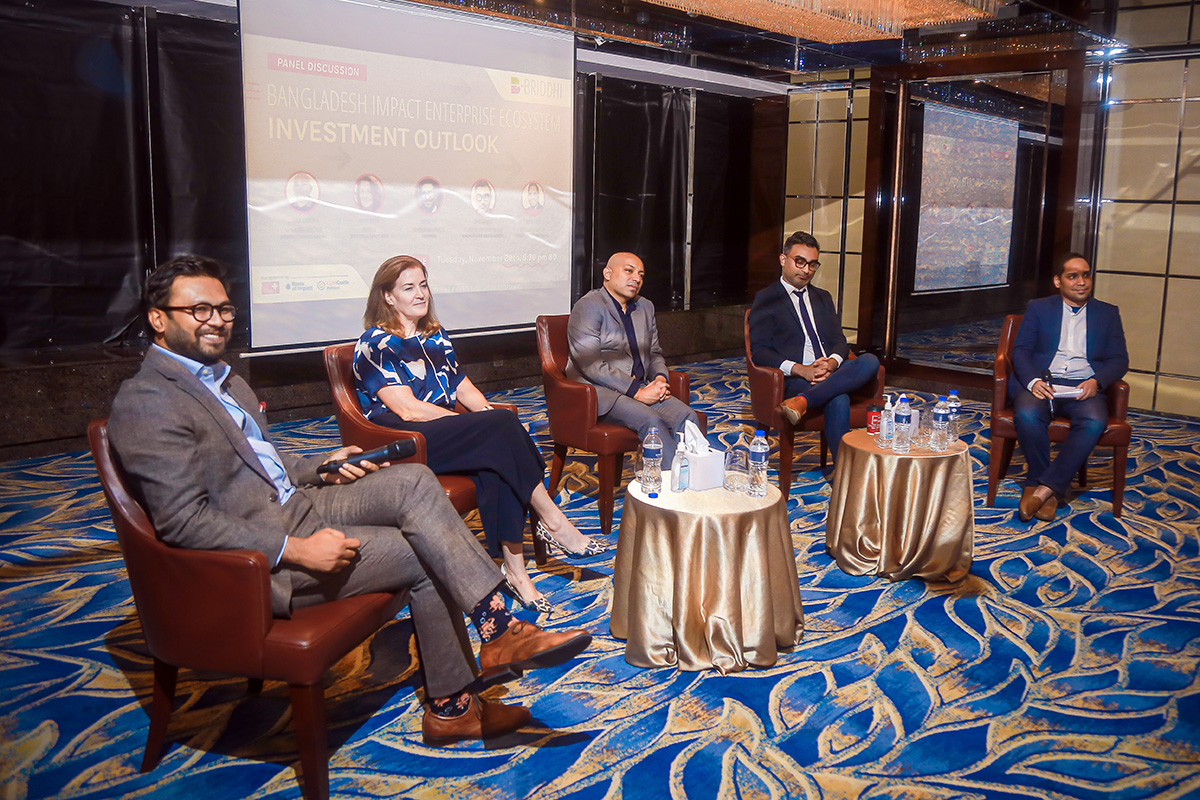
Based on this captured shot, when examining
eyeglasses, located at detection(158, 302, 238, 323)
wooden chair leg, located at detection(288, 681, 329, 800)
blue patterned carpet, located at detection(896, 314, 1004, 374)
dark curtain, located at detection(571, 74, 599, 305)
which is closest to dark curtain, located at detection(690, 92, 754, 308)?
dark curtain, located at detection(571, 74, 599, 305)

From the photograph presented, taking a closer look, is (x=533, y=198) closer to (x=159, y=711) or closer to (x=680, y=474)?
(x=680, y=474)

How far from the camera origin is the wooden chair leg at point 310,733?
2.22m

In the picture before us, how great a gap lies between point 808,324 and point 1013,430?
1.27 meters

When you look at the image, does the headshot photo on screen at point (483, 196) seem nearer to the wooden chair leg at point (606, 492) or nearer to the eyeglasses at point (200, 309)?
the wooden chair leg at point (606, 492)

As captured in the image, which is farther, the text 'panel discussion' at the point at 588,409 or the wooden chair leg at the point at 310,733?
the text 'panel discussion' at the point at 588,409

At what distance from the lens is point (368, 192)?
6367 mm

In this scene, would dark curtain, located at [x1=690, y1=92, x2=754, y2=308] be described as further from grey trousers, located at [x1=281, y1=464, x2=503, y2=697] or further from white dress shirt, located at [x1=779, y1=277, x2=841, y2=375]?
grey trousers, located at [x1=281, y1=464, x2=503, y2=697]

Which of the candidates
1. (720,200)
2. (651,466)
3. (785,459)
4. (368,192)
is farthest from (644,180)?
(651,466)

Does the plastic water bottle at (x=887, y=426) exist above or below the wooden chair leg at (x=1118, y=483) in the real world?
above

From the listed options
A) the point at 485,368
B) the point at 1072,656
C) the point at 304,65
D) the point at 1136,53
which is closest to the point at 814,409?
the point at 1072,656

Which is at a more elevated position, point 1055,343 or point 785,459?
point 1055,343

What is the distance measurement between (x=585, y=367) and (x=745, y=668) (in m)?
1.96

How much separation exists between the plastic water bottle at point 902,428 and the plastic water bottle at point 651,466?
3.90ft

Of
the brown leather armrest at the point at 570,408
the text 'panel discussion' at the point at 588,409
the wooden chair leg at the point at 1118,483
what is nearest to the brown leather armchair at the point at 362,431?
the text 'panel discussion' at the point at 588,409
